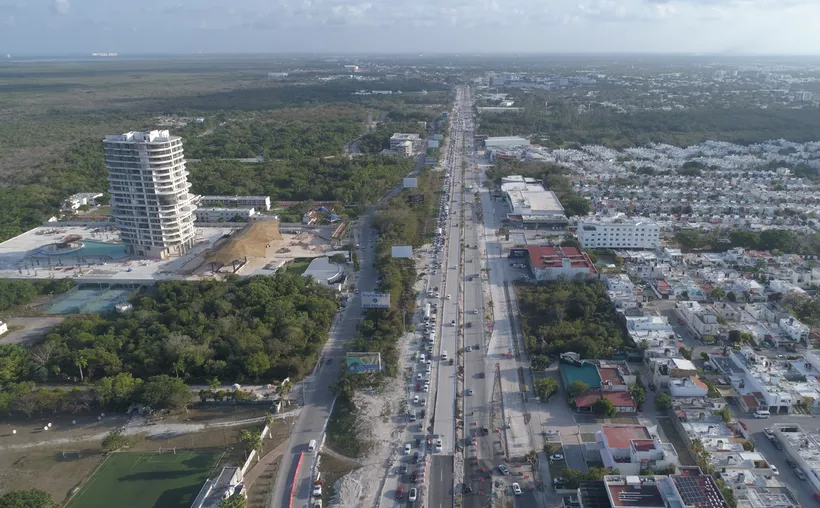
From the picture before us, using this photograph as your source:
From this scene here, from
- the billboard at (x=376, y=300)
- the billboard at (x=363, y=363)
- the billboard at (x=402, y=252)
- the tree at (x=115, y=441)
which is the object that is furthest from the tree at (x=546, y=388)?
the tree at (x=115, y=441)

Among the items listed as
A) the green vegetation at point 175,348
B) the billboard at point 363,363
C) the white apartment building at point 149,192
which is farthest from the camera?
the white apartment building at point 149,192

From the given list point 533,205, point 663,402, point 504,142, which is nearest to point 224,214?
point 533,205

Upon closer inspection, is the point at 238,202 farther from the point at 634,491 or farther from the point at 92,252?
the point at 634,491

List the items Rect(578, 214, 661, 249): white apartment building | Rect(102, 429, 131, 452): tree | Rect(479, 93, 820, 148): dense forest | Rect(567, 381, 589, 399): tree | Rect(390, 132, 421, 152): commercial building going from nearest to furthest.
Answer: Rect(102, 429, 131, 452): tree
Rect(567, 381, 589, 399): tree
Rect(578, 214, 661, 249): white apartment building
Rect(390, 132, 421, 152): commercial building
Rect(479, 93, 820, 148): dense forest

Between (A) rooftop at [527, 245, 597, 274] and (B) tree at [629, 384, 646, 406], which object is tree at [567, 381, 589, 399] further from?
(A) rooftop at [527, 245, 597, 274]

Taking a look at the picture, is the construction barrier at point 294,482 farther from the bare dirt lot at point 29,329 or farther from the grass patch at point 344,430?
the bare dirt lot at point 29,329

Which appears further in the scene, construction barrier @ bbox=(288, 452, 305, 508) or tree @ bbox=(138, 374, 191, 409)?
tree @ bbox=(138, 374, 191, 409)

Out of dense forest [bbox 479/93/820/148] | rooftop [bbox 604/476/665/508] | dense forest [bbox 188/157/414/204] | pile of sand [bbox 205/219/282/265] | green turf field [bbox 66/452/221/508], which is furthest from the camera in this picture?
dense forest [bbox 479/93/820/148]

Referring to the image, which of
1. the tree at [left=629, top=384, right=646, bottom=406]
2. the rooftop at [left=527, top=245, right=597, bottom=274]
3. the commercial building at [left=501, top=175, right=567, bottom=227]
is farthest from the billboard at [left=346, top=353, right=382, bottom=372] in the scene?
the commercial building at [left=501, top=175, right=567, bottom=227]
